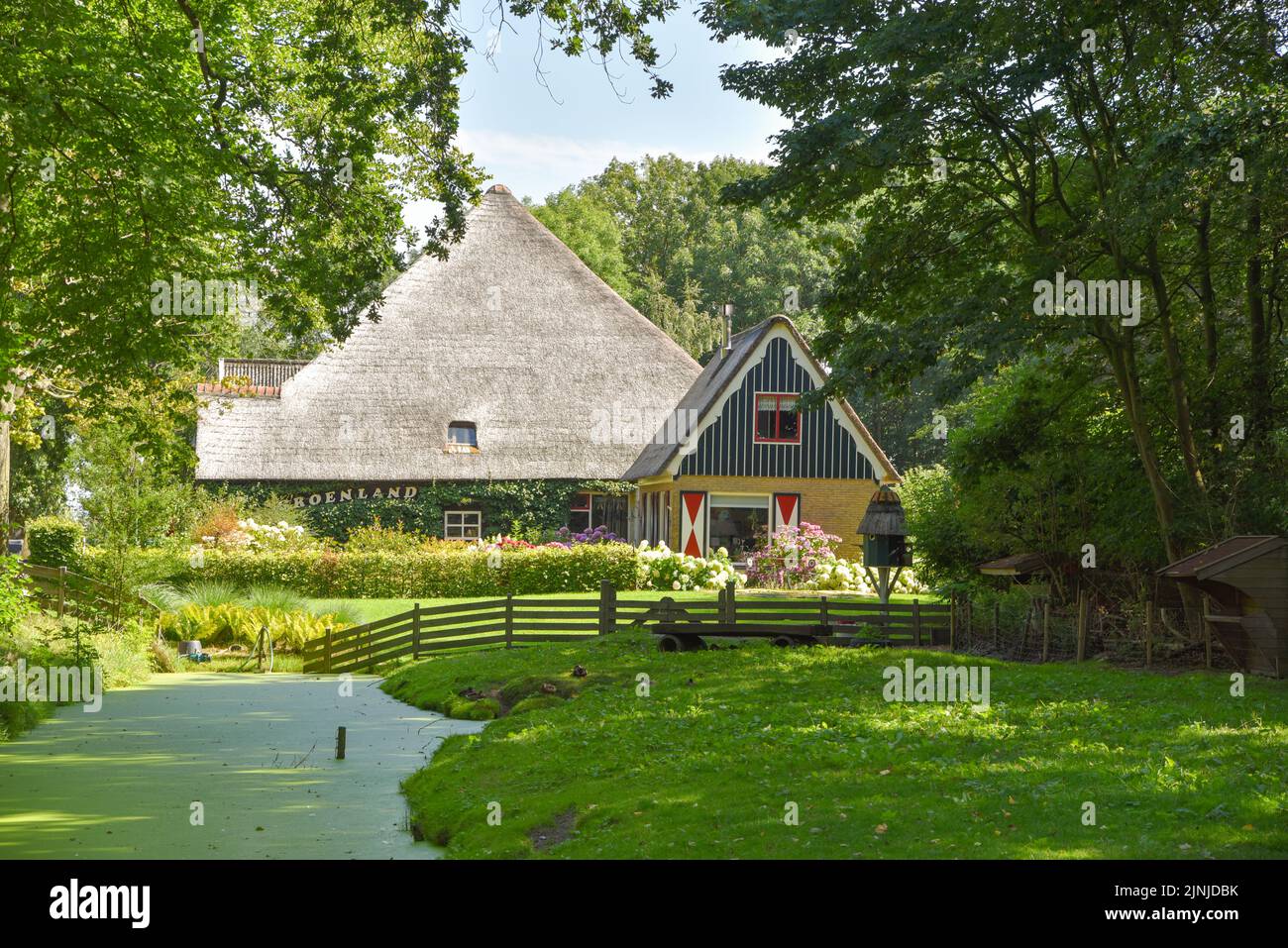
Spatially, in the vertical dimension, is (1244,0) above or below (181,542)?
above

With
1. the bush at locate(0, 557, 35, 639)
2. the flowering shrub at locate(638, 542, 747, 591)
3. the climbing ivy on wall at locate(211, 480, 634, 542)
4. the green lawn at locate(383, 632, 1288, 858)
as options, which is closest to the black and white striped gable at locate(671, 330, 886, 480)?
the flowering shrub at locate(638, 542, 747, 591)

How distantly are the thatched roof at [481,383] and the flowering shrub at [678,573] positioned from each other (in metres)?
7.44

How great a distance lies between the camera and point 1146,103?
17.5 metres

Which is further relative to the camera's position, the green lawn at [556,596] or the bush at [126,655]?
the green lawn at [556,596]

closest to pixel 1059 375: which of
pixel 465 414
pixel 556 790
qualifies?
pixel 556 790

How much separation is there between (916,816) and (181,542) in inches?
786

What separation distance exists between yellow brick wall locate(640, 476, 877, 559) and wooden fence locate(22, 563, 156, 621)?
15.7 meters

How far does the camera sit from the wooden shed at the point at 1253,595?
594 inches

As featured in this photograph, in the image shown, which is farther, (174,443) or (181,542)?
(181,542)

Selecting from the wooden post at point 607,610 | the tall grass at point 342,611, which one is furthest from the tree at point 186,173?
the tall grass at point 342,611

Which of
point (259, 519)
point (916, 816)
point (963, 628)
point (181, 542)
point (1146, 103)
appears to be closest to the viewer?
point (916, 816)

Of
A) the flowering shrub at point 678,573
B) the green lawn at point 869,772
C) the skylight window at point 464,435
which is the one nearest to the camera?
the green lawn at point 869,772

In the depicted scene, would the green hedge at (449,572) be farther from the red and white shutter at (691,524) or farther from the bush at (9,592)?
the bush at (9,592)

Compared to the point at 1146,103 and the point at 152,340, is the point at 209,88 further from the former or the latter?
the point at 1146,103
